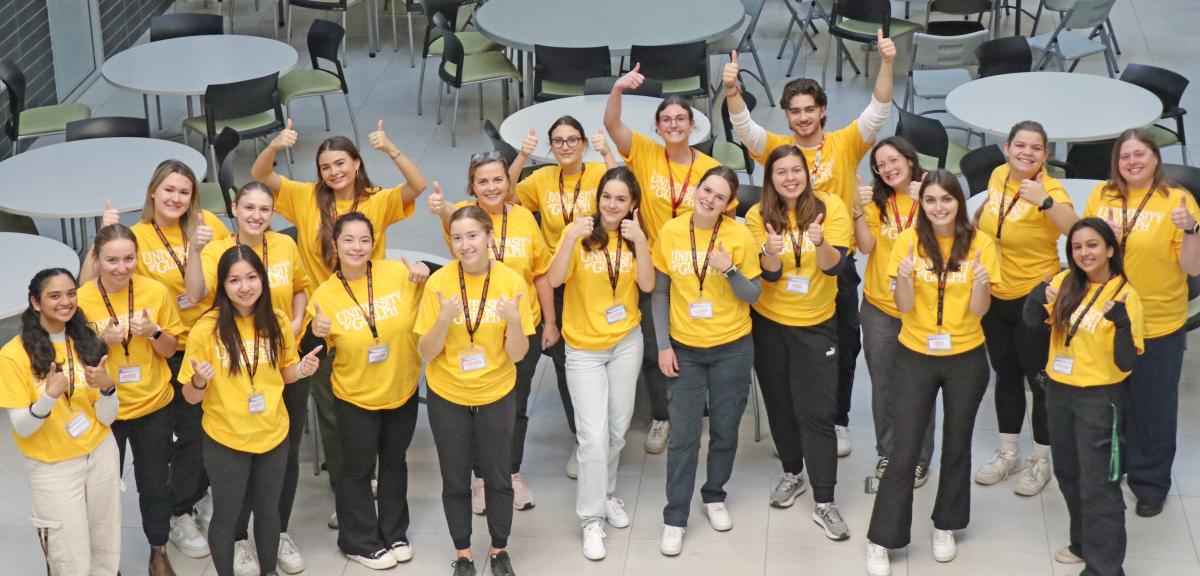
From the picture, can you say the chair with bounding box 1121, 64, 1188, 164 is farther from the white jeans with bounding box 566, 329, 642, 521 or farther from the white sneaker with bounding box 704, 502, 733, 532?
the white jeans with bounding box 566, 329, 642, 521

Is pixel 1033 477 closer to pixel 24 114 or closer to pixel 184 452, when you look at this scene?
pixel 184 452

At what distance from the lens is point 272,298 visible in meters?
5.05

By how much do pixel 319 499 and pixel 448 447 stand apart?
104 centimetres

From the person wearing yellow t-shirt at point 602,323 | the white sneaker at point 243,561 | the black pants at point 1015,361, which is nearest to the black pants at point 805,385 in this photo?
the person wearing yellow t-shirt at point 602,323

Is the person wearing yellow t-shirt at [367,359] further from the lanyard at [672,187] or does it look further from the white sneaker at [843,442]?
the white sneaker at [843,442]

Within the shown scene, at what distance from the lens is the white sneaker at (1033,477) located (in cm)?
568

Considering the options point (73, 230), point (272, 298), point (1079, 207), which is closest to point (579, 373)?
point (272, 298)

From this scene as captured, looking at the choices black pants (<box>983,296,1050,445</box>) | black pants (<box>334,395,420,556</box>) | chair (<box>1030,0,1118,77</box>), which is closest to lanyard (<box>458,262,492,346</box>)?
black pants (<box>334,395,420,556</box>)

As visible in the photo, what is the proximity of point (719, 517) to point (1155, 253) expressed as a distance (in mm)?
1906

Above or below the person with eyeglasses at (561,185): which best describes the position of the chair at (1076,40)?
below

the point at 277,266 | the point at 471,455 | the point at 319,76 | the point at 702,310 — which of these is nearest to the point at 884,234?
the point at 702,310

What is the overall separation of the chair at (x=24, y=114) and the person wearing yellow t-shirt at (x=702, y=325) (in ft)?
15.6

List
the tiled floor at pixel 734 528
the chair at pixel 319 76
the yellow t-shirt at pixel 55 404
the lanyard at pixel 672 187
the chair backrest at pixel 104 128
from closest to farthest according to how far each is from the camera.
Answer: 1. the yellow t-shirt at pixel 55 404
2. the tiled floor at pixel 734 528
3. the lanyard at pixel 672 187
4. the chair backrest at pixel 104 128
5. the chair at pixel 319 76

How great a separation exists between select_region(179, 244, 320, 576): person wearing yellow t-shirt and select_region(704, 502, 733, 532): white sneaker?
1.68 m
